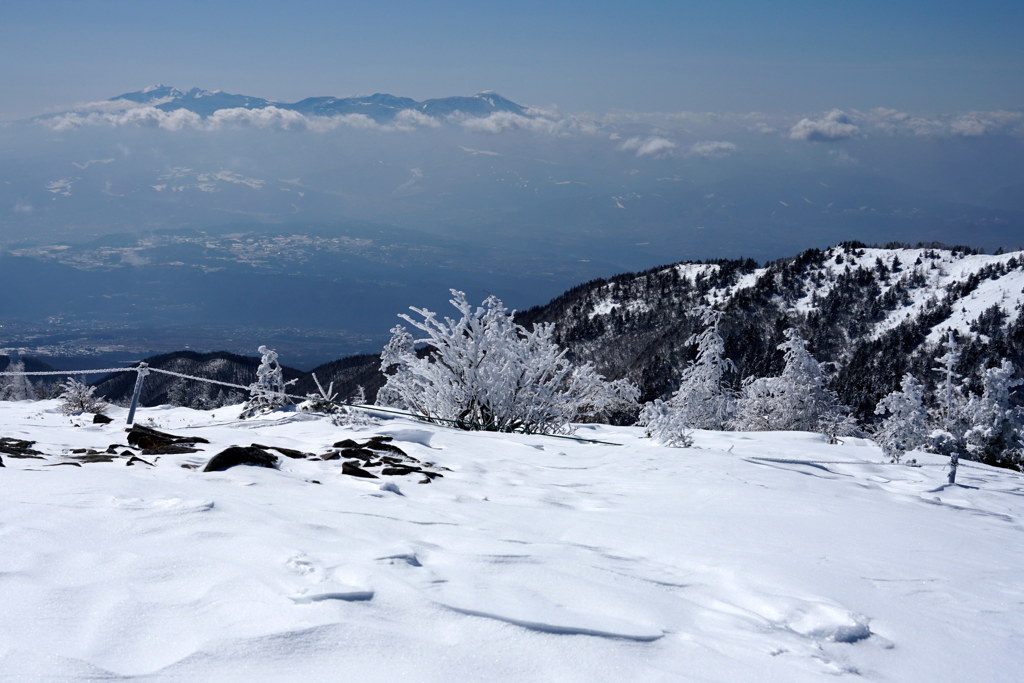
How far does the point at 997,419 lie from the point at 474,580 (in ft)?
97.4

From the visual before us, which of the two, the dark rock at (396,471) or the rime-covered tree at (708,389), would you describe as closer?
the dark rock at (396,471)

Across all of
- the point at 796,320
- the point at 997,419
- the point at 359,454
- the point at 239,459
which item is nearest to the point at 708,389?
the point at 997,419

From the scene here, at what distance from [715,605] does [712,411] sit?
36.3 meters

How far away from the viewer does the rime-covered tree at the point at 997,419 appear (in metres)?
25.0

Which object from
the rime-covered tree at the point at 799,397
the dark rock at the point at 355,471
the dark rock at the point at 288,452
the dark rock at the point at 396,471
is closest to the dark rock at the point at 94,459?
the dark rock at the point at 288,452

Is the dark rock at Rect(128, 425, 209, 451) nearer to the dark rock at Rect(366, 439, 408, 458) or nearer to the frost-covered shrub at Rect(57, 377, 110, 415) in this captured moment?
the dark rock at Rect(366, 439, 408, 458)

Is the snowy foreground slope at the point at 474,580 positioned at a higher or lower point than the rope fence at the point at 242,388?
higher

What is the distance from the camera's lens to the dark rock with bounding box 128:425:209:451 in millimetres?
6273

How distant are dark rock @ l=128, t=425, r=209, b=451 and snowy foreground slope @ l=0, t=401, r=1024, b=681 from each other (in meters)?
0.41

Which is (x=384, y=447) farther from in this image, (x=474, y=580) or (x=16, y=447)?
(x=474, y=580)

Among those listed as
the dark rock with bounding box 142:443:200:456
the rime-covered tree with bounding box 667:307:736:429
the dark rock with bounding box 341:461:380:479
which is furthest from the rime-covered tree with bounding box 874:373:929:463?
the dark rock with bounding box 142:443:200:456

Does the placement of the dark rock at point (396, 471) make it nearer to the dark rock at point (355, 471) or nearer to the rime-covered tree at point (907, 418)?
the dark rock at point (355, 471)

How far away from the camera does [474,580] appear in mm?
3357

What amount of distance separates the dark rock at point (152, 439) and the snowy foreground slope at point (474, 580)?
408 mm
